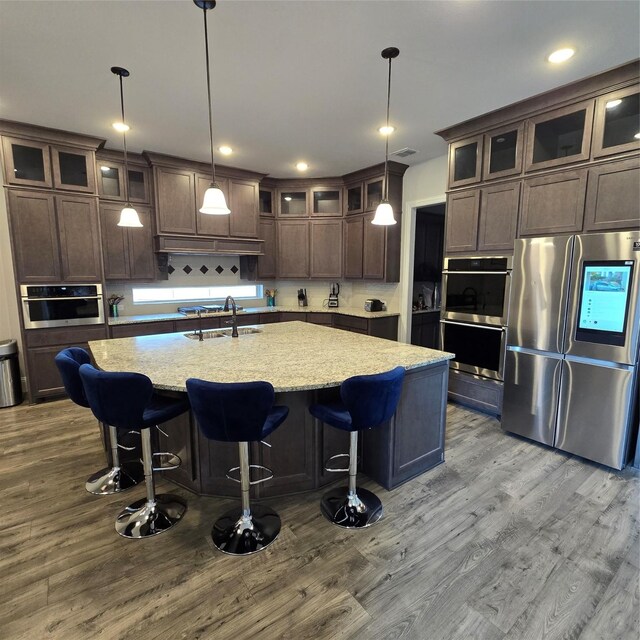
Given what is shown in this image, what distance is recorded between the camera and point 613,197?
258 centimetres

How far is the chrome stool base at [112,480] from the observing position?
235 centimetres

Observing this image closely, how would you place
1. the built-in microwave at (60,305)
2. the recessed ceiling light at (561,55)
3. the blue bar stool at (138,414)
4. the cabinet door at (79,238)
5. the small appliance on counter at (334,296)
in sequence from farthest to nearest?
the small appliance on counter at (334,296) < the cabinet door at (79,238) < the built-in microwave at (60,305) < the recessed ceiling light at (561,55) < the blue bar stool at (138,414)

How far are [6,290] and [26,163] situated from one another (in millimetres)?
1462

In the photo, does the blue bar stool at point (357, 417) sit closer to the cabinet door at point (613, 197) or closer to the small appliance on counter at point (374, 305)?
the cabinet door at point (613, 197)

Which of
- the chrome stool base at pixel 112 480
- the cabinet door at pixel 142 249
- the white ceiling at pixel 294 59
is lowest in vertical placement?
the chrome stool base at pixel 112 480

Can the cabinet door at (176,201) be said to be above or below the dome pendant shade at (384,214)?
above

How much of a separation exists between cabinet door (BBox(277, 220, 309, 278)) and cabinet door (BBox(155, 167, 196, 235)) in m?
1.41

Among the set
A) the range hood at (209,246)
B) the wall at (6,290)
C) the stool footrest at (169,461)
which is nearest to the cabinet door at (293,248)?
the range hood at (209,246)

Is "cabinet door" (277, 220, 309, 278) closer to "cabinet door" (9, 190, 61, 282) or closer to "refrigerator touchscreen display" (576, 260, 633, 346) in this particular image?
"cabinet door" (9, 190, 61, 282)

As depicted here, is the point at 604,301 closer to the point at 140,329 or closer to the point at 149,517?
the point at 149,517

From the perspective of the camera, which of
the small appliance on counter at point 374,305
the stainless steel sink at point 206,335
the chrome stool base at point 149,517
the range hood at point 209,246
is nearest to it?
the chrome stool base at point 149,517

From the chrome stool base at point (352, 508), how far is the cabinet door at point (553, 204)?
101 inches

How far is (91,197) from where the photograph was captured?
3.92 meters

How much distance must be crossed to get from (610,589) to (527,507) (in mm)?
576
